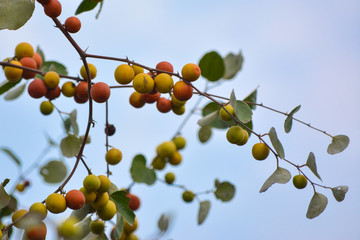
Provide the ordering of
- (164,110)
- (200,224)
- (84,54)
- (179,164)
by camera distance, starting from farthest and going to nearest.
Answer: (179,164) → (200,224) → (164,110) → (84,54)

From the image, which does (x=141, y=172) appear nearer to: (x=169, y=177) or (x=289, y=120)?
(x=169, y=177)

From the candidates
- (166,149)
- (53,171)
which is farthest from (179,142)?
(53,171)

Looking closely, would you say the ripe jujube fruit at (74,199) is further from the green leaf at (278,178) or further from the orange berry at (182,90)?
the green leaf at (278,178)

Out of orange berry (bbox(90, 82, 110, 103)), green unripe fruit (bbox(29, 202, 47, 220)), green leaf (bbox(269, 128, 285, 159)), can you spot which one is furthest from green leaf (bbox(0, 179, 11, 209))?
green leaf (bbox(269, 128, 285, 159))

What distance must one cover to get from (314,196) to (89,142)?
92cm

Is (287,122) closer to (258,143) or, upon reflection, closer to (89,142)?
(258,143)

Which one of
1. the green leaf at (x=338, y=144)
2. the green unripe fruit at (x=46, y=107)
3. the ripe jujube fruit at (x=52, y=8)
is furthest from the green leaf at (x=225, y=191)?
the ripe jujube fruit at (x=52, y=8)

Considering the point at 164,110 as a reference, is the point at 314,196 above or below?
above

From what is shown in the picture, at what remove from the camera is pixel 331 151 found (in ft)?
4.74

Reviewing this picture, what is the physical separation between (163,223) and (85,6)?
899 mm

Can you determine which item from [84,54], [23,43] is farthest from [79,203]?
[23,43]

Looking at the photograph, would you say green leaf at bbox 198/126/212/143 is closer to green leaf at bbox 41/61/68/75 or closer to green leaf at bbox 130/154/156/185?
green leaf at bbox 130/154/156/185

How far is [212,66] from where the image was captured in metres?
1.26

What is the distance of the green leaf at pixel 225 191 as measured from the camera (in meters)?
1.95
